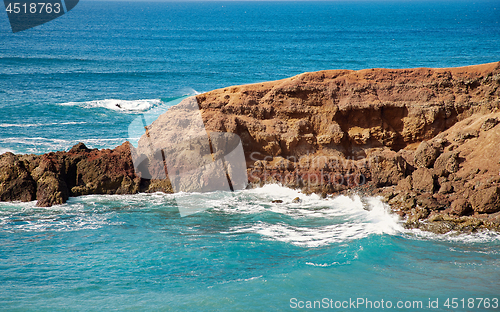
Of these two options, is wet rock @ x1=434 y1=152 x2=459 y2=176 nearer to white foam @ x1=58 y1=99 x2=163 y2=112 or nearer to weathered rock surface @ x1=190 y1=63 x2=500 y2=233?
weathered rock surface @ x1=190 y1=63 x2=500 y2=233

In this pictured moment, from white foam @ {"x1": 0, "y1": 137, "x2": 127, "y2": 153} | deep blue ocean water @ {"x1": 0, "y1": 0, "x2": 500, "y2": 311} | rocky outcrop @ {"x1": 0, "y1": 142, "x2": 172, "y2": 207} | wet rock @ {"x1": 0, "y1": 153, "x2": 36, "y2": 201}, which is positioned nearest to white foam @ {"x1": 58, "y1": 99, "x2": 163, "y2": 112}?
white foam @ {"x1": 0, "y1": 137, "x2": 127, "y2": 153}

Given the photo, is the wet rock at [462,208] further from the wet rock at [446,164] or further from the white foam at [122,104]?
the white foam at [122,104]

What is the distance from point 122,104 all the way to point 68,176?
1855 centimetres

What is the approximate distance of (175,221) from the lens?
44.6 feet

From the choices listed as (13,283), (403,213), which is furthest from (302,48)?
(13,283)

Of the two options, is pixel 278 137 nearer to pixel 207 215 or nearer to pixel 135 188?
pixel 207 215

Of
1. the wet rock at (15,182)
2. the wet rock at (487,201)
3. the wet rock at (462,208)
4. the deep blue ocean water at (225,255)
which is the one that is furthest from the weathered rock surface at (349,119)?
the wet rock at (15,182)

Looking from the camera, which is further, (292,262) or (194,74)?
(194,74)

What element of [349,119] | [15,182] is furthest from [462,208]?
[15,182]

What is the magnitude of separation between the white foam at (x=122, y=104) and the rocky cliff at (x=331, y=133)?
16456mm

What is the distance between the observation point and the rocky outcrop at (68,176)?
49.9 ft

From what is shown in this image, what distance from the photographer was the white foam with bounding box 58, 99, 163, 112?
32656 mm

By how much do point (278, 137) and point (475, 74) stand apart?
8.36 metres

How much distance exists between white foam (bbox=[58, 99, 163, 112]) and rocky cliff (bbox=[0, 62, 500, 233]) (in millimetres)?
16456
